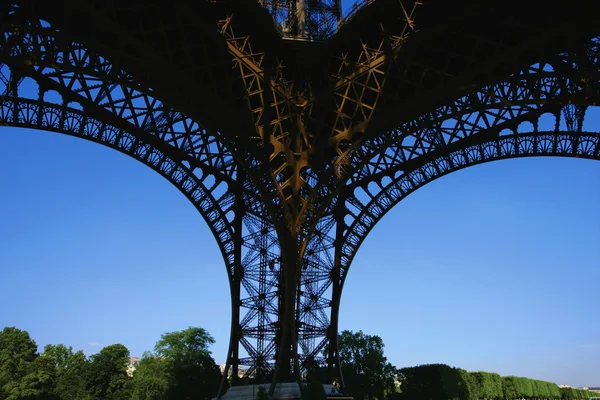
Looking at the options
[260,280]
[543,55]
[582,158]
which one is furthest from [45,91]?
[582,158]

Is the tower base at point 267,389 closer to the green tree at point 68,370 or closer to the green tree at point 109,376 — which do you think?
the green tree at point 109,376

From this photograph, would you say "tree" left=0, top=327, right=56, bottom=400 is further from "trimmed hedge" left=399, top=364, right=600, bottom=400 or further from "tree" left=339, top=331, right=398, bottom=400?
"trimmed hedge" left=399, top=364, right=600, bottom=400

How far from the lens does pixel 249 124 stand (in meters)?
28.0

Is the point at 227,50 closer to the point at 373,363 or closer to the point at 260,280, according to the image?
the point at 260,280

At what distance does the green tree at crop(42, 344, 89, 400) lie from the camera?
55.6 metres

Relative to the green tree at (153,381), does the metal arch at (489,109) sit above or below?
above

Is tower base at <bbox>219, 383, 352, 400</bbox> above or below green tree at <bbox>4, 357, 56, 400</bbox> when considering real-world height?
below

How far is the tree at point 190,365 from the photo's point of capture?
4581 cm

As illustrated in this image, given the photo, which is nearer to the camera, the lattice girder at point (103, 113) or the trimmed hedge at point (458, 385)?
the lattice girder at point (103, 113)

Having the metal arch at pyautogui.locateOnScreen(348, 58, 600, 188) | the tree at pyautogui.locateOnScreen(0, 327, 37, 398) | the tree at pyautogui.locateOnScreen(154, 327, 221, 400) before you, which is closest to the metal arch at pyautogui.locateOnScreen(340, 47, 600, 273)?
the metal arch at pyautogui.locateOnScreen(348, 58, 600, 188)

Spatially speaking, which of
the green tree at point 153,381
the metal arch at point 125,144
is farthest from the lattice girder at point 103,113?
the green tree at point 153,381

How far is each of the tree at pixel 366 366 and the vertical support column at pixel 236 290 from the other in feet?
35.2

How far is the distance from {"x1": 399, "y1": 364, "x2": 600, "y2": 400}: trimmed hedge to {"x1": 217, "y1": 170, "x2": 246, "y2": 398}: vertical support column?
19561 mm

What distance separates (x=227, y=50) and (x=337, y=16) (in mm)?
14474
